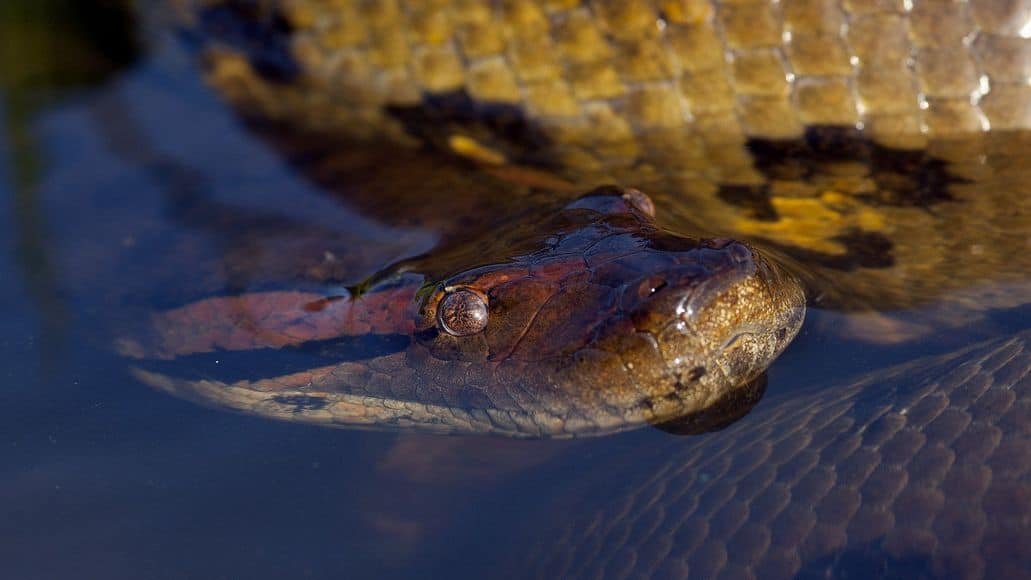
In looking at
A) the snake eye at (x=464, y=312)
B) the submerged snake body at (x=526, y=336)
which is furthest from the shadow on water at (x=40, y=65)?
the snake eye at (x=464, y=312)

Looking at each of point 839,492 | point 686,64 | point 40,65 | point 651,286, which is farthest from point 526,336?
point 40,65

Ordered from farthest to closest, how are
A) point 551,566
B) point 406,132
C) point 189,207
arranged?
point 406,132 < point 189,207 < point 551,566

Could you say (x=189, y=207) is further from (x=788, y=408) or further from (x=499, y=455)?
(x=788, y=408)

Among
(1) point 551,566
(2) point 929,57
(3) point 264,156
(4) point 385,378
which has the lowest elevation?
(1) point 551,566

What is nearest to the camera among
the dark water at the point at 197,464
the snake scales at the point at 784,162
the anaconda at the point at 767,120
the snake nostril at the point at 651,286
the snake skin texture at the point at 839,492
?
the snake skin texture at the point at 839,492

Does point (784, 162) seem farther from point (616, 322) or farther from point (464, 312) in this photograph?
point (464, 312)

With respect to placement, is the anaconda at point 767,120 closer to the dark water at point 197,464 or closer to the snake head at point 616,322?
the snake head at point 616,322

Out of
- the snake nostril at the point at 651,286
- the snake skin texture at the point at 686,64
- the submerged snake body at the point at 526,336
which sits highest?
the snake skin texture at the point at 686,64

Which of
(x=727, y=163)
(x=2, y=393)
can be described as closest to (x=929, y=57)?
(x=727, y=163)
